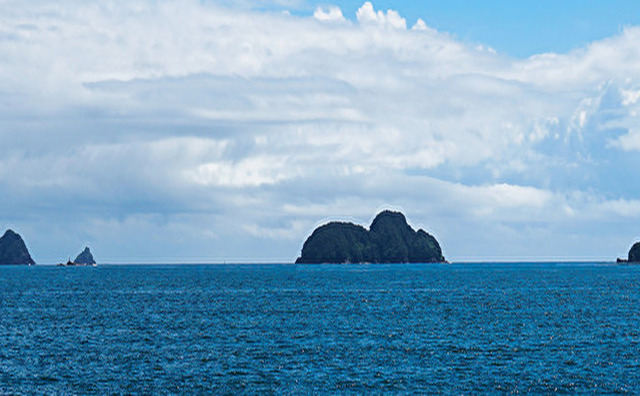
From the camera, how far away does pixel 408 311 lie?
12494 cm

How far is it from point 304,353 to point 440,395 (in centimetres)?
2267

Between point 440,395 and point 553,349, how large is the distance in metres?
26.7

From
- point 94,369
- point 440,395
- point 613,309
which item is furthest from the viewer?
point 613,309

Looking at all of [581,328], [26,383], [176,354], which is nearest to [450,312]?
[581,328]

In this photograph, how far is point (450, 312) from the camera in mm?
122688

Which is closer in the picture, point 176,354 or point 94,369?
point 94,369

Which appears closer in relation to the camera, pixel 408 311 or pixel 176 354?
pixel 176 354

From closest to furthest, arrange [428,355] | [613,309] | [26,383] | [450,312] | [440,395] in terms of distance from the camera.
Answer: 1. [440,395]
2. [26,383]
3. [428,355]
4. [450,312]
5. [613,309]

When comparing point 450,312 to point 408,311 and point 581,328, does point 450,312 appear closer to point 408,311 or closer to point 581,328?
point 408,311

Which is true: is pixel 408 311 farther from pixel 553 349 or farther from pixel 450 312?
pixel 553 349

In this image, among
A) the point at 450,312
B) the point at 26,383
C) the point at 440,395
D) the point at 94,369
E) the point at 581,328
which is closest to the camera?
the point at 440,395

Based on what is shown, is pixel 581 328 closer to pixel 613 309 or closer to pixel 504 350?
pixel 504 350

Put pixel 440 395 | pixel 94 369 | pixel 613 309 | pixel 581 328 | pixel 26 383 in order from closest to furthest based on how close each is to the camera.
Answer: pixel 440 395, pixel 26 383, pixel 94 369, pixel 581 328, pixel 613 309

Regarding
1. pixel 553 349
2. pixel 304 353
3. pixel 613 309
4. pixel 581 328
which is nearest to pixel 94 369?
pixel 304 353
